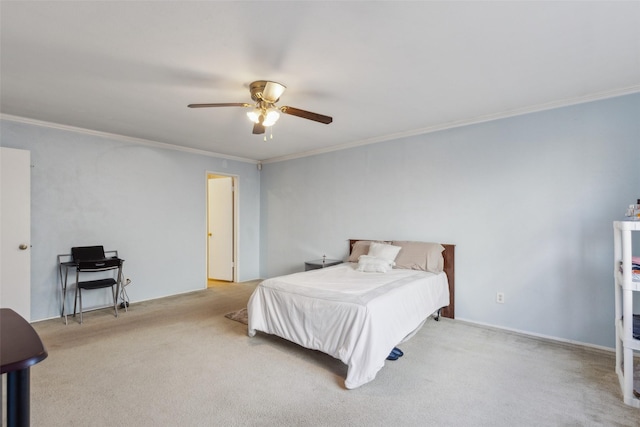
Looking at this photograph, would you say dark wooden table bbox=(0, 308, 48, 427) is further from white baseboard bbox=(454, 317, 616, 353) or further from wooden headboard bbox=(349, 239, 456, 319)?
white baseboard bbox=(454, 317, 616, 353)

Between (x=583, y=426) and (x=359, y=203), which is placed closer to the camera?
(x=583, y=426)

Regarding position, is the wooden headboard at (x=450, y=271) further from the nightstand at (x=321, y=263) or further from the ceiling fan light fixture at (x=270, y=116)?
the ceiling fan light fixture at (x=270, y=116)

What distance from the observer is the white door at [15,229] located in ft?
11.1

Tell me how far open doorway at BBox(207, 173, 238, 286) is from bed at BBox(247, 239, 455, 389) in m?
2.90

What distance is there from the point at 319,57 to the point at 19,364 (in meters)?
2.29

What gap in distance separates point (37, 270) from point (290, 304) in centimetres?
327

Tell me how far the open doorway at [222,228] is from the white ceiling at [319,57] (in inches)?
98.4

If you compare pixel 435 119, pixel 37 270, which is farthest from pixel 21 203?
pixel 435 119

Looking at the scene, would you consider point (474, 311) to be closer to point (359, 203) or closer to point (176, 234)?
point (359, 203)

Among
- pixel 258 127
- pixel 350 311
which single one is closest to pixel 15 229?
pixel 258 127

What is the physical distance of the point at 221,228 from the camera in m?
6.18

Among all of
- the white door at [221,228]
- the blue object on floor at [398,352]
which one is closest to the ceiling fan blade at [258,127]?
the blue object on floor at [398,352]

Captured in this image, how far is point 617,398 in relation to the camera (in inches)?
84.9

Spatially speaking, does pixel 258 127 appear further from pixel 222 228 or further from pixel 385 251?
pixel 222 228
